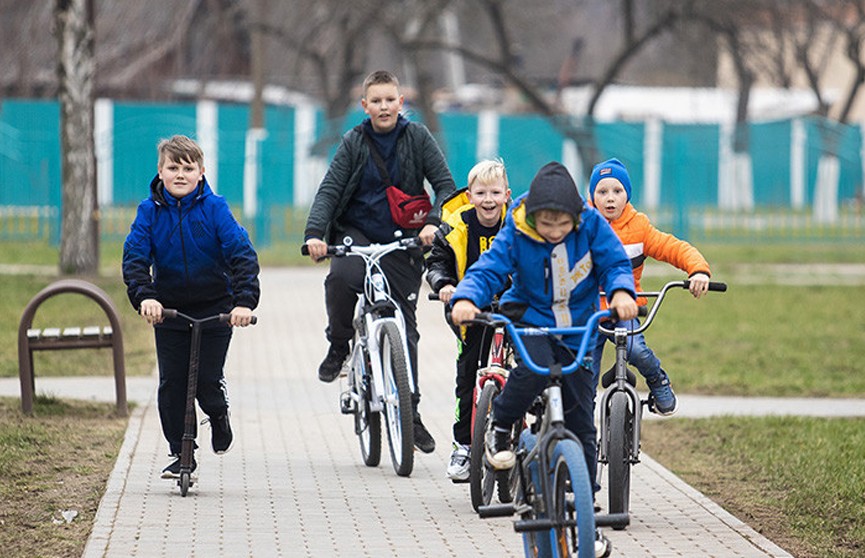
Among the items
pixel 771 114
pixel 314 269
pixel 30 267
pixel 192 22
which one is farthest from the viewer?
pixel 771 114

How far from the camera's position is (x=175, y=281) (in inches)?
287

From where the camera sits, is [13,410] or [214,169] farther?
[214,169]

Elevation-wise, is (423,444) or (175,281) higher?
(175,281)

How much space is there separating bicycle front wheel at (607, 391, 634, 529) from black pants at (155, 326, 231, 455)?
5.89 feet

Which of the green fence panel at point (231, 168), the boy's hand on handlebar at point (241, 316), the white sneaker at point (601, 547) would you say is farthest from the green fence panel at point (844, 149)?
the white sneaker at point (601, 547)

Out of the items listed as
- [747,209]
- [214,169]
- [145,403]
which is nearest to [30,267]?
[214,169]

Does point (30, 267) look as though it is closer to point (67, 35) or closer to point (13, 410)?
point (67, 35)

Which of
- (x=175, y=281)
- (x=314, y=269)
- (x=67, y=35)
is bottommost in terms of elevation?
(x=314, y=269)

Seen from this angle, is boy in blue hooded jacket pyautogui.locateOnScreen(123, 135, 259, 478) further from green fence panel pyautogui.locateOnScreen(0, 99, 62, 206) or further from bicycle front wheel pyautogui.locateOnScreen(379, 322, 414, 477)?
green fence panel pyautogui.locateOnScreen(0, 99, 62, 206)

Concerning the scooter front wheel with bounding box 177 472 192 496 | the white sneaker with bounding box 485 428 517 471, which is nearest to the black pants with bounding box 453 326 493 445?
the scooter front wheel with bounding box 177 472 192 496

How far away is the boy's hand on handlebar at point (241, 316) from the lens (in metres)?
7.11

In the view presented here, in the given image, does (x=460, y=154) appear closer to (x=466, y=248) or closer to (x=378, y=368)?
(x=378, y=368)

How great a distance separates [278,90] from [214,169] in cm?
2368

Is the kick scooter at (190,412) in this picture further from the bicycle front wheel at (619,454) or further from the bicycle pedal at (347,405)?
the bicycle front wheel at (619,454)
